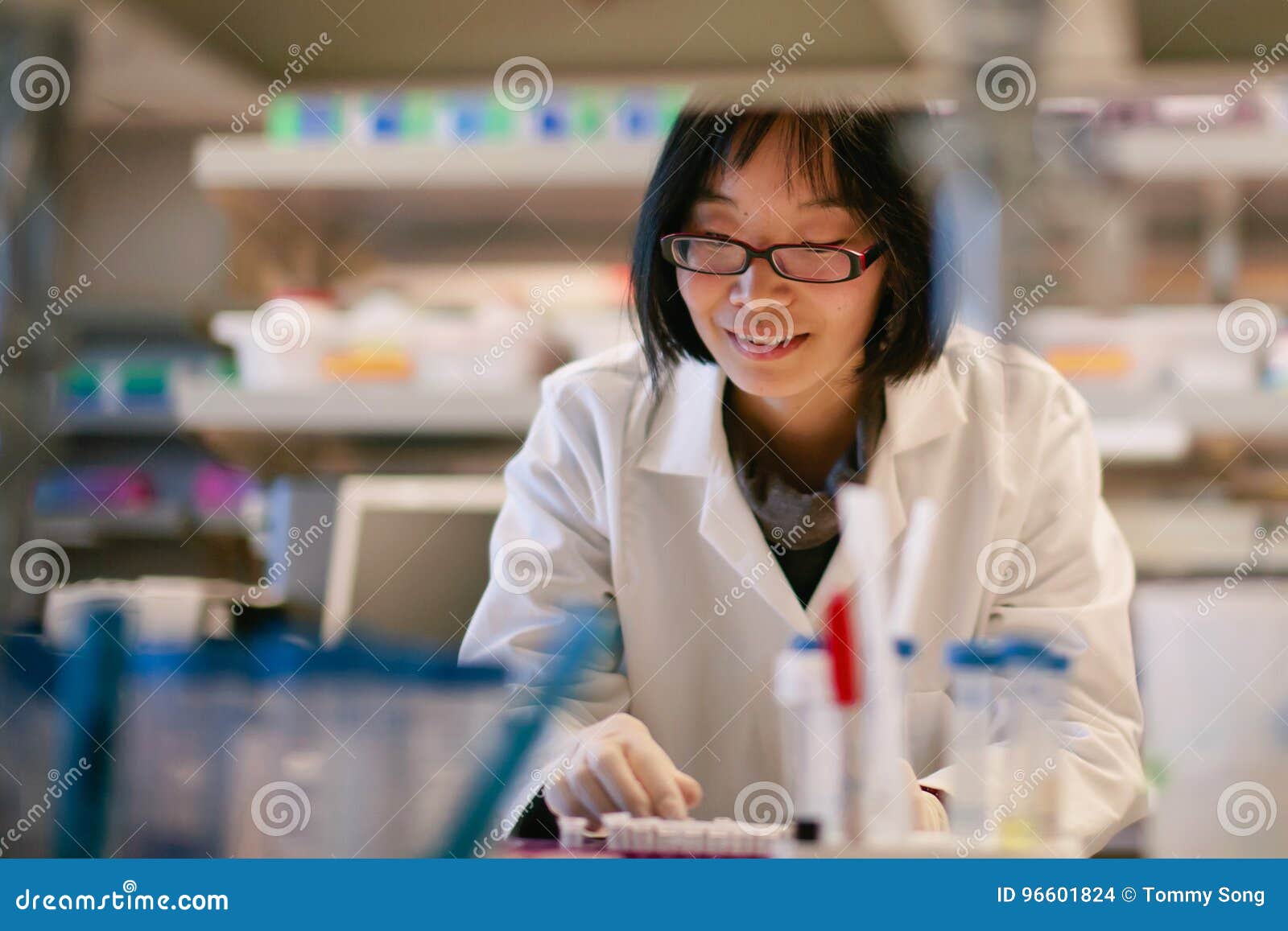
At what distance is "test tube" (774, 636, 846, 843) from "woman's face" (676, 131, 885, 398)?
52cm

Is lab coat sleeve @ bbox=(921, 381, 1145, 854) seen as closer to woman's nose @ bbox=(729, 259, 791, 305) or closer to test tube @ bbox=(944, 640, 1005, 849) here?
test tube @ bbox=(944, 640, 1005, 849)

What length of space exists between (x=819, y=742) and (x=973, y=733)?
0.40 feet

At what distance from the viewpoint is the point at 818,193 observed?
4.33 ft

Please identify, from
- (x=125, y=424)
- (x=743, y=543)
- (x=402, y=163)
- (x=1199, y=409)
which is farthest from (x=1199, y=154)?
(x=125, y=424)

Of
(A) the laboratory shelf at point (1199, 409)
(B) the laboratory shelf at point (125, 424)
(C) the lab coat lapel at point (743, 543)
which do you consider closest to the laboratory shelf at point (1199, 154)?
(A) the laboratory shelf at point (1199, 409)

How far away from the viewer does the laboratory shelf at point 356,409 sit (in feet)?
7.10

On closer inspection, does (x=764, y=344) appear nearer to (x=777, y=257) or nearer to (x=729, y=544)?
(x=777, y=257)

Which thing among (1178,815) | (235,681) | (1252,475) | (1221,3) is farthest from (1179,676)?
(235,681)

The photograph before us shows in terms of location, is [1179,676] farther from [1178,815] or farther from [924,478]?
[924,478]

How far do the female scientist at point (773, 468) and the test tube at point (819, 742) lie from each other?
15.1 inches

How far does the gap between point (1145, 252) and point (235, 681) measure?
1.74 meters

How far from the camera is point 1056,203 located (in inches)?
77.6

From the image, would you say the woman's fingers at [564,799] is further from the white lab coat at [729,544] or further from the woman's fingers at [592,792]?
the white lab coat at [729,544]

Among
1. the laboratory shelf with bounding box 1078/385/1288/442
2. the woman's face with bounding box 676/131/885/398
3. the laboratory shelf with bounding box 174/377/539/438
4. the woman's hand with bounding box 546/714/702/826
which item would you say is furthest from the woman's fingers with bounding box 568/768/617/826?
the laboratory shelf with bounding box 1078/385/1288/442
